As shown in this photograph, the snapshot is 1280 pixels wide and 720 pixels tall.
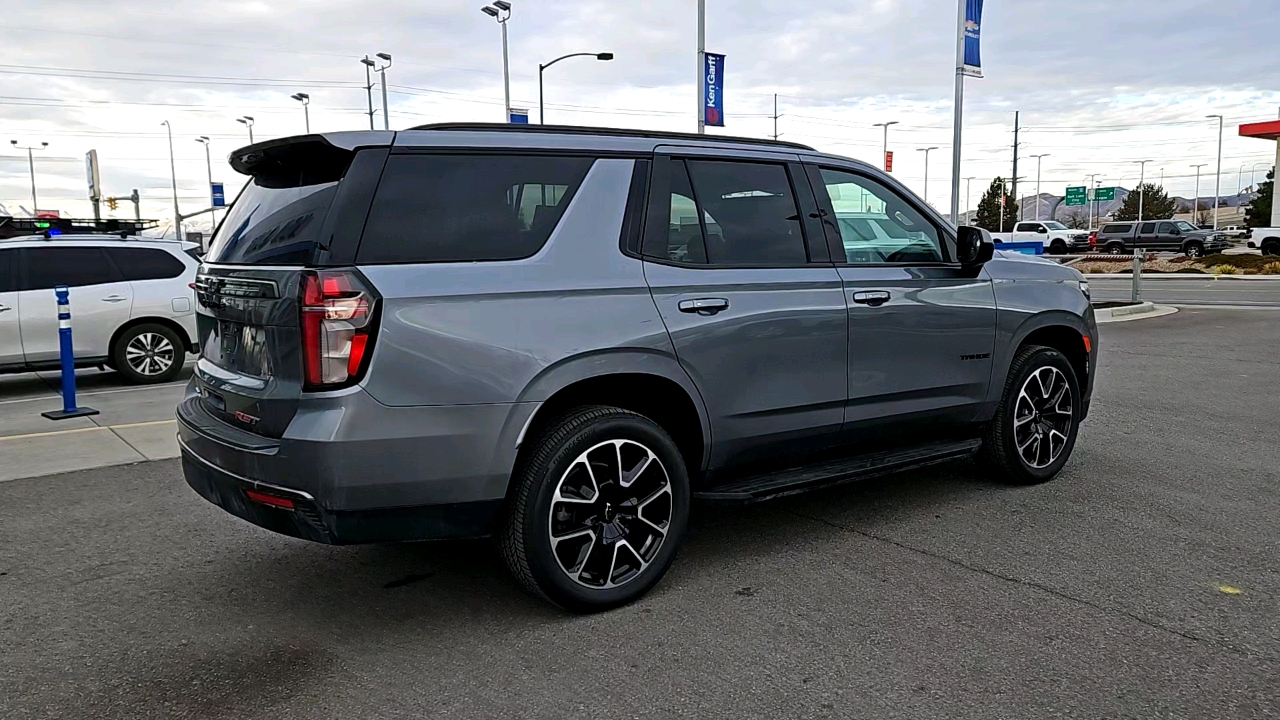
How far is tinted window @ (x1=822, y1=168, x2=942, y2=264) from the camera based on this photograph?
478 cm

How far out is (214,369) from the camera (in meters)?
3.92

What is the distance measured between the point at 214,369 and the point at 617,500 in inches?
67.2

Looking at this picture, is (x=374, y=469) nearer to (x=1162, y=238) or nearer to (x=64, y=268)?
(x=64, y=268)

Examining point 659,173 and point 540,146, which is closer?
point 540,146

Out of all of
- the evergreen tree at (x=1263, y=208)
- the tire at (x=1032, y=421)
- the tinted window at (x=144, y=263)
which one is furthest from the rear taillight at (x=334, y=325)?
the evergreen tree at (x=1263, y=208)

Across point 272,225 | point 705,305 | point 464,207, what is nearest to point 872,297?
point 705,305

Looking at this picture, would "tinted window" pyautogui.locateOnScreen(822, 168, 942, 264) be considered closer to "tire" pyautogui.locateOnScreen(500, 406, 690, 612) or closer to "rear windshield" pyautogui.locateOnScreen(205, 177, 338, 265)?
"tire" pyautogui.locateOnScreen(500, 406, 690, 612)

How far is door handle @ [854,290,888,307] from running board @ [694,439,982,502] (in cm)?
77

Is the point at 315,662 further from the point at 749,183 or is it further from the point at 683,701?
the point at 749,183

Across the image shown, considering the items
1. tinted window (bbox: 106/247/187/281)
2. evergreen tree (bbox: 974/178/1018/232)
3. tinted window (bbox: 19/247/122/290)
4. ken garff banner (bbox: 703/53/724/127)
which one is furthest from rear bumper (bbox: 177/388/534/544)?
evergreen tree (bbox: 974/178/1018/232)

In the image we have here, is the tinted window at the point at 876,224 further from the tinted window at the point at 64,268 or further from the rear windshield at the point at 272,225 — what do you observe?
the tinted window at the point at 64,268

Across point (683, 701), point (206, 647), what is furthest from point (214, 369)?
point (683, 701)

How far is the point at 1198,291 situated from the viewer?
2336cm

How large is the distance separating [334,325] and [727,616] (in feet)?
6.08
